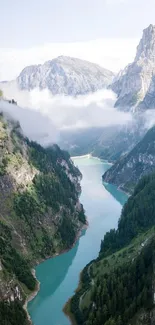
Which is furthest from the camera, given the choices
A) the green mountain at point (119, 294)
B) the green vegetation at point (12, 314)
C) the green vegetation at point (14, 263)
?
the green vegetation at point (14, 263)

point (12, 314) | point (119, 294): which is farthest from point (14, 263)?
point (119, 294)

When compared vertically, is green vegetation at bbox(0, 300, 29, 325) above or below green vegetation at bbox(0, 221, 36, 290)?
below

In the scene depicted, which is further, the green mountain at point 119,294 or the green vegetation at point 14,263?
the green vegetation at point 14,263

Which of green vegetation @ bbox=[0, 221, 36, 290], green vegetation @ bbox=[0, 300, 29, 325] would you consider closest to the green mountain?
green vegetation @ bbox=[0, 300, 29, 325]

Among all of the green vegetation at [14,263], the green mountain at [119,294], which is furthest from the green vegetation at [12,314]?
the green vegetation at [14,263]

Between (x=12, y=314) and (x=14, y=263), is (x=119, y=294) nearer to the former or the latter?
(x=12, y=314)

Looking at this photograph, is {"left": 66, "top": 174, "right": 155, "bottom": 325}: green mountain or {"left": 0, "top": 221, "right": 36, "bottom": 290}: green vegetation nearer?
{"left": 66, "top": 174, "right": 155, "bottom": 325}: green mountain

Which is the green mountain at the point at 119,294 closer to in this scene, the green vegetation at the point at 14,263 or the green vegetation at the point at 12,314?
the green vegetation at the point at 12,314

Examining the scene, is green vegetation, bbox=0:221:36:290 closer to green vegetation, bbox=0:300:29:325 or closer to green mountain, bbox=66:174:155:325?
green vegetation, bbox=0:300:29:325

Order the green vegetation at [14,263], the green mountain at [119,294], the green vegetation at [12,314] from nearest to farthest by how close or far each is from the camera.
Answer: the green mountain at [119,294], the green vegetation at [12,314], the green vegetation at [14,263]

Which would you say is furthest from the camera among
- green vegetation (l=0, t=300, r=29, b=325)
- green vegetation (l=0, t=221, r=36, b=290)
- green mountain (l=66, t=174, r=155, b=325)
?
green vegetation (l=0, t=221, r=36, b=290)

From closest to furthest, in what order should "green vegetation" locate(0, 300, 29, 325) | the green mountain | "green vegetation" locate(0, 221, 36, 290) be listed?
the green mountain → "green vegetation" locate(0, 300, 29, 325) → "green vegetation" locate(0, 221, 36, 290)
